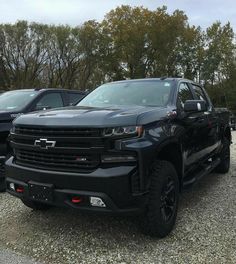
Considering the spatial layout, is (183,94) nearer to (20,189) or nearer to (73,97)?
(20,189)

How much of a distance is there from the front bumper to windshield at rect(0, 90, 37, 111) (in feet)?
11.8

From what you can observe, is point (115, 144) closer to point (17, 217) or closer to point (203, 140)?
point (17, 217)

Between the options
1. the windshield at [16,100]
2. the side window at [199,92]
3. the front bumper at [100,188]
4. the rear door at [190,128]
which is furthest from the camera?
the windshield at [16,100]

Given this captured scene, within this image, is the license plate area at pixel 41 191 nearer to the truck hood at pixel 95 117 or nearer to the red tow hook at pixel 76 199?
the red tow hook at pixel 76 199

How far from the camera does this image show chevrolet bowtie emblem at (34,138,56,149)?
4.52m

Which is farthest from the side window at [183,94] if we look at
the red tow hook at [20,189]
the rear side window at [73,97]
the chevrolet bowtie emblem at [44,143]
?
the rear side window at [73,97]

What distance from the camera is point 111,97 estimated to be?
605 centimetres

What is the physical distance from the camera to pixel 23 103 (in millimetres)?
8016

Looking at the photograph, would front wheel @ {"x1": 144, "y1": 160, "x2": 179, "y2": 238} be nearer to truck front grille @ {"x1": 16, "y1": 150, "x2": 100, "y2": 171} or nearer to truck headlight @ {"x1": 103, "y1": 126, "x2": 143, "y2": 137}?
truck headlight @ {"x1": 103, "y1": 126, "x2": 143, "y2": 137}

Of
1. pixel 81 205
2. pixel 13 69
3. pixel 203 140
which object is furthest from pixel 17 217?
pixel 13 69

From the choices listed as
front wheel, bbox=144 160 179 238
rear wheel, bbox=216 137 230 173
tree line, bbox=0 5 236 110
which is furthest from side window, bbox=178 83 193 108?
tree line, bbox=0 5 236 110

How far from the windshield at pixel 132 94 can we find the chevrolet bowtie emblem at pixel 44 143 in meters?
1.36

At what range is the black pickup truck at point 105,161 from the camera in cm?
431

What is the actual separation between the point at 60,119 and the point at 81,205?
955 mm
